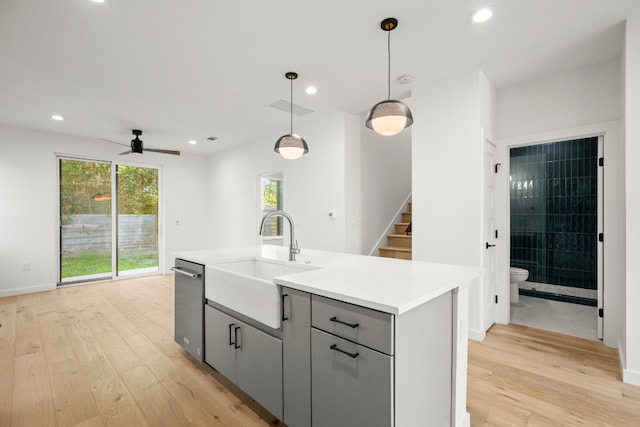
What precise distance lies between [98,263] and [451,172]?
6232 mm

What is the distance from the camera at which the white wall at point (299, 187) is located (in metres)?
4.46

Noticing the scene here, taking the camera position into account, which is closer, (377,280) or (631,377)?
(377,280)

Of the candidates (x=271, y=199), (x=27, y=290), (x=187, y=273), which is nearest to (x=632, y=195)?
(x=187, y=273)

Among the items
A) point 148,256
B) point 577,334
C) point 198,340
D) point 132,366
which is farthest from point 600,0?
point 148,256

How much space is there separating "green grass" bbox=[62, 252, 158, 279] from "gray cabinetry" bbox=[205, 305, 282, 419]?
15.5 feet

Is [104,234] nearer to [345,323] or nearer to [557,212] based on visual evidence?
[345,323]

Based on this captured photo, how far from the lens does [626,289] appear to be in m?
2.31

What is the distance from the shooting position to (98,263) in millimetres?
5789

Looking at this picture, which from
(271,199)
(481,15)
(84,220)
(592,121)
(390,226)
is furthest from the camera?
(271,199)

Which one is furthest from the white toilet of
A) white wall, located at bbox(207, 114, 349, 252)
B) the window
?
the window

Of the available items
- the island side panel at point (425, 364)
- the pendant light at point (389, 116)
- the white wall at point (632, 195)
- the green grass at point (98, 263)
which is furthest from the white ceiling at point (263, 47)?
the green grass at point (98, 263)

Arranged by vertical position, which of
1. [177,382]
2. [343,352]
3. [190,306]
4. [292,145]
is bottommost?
[177,382]

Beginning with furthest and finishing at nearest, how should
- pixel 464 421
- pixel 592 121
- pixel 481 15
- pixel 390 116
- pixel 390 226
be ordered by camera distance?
pixel 390 226
pixel 592 121
pixel 481 15
pixel 390 116
pixel 464 421

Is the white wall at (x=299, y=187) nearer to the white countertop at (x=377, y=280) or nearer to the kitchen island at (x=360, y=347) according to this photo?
the white countertop at (x=377, y=280)
